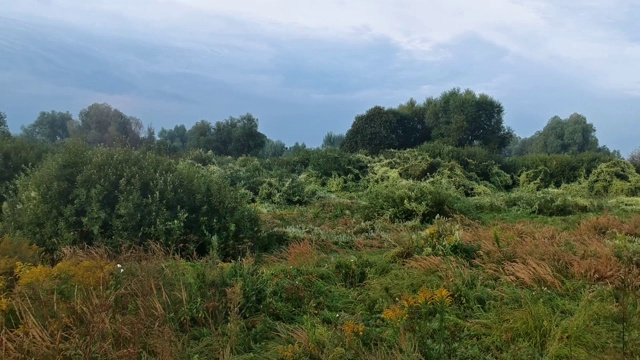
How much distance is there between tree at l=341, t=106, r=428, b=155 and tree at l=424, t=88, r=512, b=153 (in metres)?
1.30

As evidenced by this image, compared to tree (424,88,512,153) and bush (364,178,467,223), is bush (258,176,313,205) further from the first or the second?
tree (424,88,512,153)

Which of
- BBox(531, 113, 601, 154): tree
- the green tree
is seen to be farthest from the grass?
BBox(531, 113, 601, 154): tree

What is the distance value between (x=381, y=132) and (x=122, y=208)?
854 inches

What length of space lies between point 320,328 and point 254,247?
4248 millimetres

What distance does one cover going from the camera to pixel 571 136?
3569 centimetres

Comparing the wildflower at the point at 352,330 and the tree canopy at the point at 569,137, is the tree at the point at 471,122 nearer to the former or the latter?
the tree canopy at the point at 569,137

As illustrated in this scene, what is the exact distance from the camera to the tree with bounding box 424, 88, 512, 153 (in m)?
28.8

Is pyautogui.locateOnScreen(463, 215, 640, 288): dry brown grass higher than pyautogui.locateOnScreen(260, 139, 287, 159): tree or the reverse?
the reverse

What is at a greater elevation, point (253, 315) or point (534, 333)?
point (534, 333)

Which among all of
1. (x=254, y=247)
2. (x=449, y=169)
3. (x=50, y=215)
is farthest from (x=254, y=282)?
(x=449, y=169)

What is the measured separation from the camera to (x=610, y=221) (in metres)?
8.77

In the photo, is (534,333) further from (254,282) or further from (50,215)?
(50,215)

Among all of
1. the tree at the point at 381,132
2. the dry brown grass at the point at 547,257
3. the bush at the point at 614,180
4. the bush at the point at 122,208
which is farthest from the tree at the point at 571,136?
the bush at the point at 122,208

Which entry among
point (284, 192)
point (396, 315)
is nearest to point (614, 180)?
point (284, 192)
